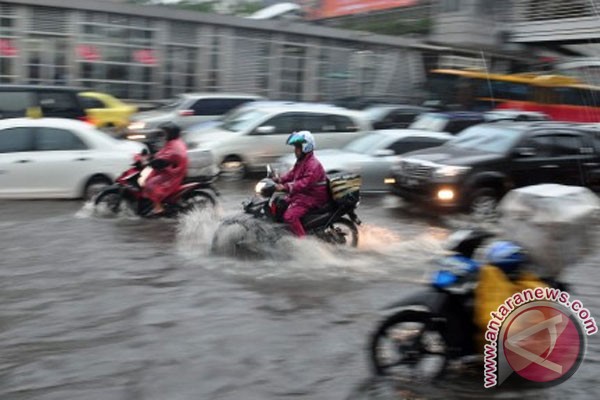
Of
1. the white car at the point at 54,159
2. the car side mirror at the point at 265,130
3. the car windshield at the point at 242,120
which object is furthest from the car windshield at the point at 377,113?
the white car at the point at 54,159

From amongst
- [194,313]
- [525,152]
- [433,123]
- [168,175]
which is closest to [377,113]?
[433,123]

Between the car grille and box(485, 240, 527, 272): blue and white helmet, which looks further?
the car grille

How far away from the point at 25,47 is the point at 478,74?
53.4ft

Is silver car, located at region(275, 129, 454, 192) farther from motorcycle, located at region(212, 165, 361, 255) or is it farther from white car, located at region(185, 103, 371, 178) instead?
motorcycle, located at region(212, 165, 361, 255)

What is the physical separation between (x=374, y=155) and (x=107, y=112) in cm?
955

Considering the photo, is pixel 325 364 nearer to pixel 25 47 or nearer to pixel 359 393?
pixel 359 393

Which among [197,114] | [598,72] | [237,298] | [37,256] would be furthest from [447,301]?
[598,72]

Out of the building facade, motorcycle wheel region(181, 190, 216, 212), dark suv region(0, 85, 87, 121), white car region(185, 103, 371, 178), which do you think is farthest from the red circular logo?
the building facade

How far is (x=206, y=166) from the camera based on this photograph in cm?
1057

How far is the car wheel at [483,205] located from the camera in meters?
11.2

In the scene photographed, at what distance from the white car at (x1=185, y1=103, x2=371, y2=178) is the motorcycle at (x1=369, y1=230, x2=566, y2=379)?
10331mm

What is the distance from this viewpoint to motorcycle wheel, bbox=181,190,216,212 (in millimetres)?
10328

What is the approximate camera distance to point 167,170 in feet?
32.9

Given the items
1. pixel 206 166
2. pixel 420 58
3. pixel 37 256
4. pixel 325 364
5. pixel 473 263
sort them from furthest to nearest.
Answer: pixel 420 58 → pixel 206 166 → pixel 37 256 → pixel 325 364 → pixel 473 263
